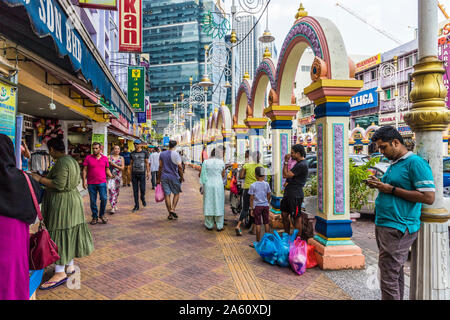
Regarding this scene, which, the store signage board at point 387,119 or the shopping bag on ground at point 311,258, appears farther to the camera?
the store signage board at point 387,119

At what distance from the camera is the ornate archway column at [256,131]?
9219mm

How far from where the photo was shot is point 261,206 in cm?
539

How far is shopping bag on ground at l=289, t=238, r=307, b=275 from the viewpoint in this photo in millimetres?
4086

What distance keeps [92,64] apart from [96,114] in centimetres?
620

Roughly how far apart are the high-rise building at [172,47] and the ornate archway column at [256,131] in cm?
2745

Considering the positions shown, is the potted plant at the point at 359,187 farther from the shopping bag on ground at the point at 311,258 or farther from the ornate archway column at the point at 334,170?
the shopping bag on ground at the point at 311,258

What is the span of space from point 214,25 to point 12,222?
9811 mm

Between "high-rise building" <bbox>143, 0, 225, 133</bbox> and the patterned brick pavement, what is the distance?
3171cm

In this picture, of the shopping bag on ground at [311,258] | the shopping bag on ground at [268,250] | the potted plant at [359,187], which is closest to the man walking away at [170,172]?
the shopping bag on ground at [268,250]

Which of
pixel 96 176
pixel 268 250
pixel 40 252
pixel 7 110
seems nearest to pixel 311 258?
pixel 268 250

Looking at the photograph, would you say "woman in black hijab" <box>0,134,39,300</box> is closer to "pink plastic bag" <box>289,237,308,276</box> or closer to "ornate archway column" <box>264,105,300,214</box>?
"pink plastic bag" <box>289,237,308,276</box>

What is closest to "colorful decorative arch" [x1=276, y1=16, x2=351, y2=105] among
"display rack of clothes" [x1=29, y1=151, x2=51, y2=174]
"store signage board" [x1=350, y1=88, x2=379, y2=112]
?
"display rack of clothes" [x1=29, y1=151, x2=51, y2=174]

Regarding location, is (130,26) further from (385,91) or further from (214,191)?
(385,91)

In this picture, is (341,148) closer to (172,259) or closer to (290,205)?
(290,205)
